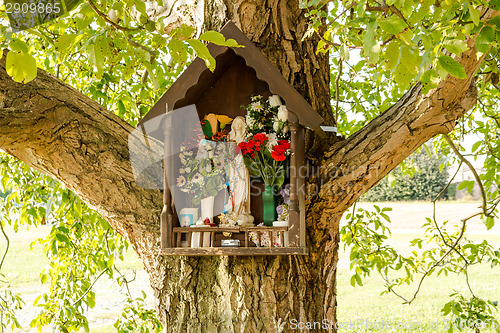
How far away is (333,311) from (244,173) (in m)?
0.93

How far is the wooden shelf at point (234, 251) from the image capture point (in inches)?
90.5

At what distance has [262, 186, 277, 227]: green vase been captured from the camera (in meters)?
2.61

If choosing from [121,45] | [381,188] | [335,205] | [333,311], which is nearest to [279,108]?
[335,205]

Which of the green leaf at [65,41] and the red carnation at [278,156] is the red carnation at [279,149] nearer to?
the red carnation at [278,156]

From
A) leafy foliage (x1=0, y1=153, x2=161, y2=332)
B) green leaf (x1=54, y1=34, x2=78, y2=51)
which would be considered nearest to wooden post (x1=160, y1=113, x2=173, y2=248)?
green leaf (x1=54, y1=34, x2=78, y2=51)

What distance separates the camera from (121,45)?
75.9 inches

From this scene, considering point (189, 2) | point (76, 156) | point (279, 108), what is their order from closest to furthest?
point (76, 156), point (279, 108), point (189, 2)

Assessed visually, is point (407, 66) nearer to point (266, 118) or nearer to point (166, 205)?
point (266, 118)

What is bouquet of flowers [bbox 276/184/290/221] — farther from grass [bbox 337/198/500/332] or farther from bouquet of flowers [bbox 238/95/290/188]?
grass [bbox 337/198/500/332]

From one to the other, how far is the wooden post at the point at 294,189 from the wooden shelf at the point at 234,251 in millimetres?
58

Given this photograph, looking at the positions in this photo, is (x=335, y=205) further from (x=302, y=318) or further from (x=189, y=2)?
(x=189, y=2)

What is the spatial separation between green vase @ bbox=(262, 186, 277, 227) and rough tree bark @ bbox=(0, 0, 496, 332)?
18 centimetres

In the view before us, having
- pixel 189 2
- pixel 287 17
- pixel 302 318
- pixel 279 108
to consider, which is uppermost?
pixel 189 2

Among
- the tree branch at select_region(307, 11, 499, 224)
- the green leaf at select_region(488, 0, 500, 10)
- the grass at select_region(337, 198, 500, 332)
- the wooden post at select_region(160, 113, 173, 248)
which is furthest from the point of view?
the grass at select_region(337, 198, 500, 332)
